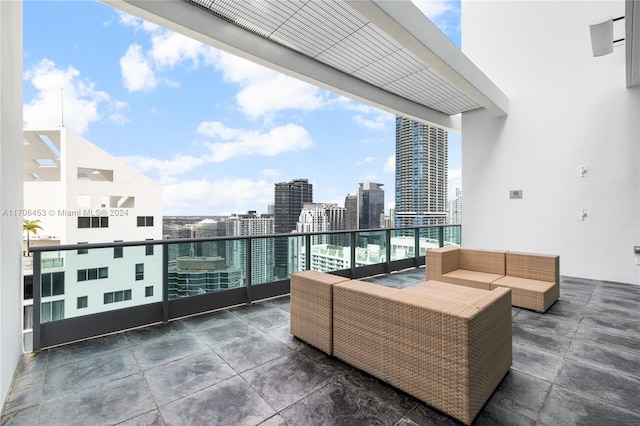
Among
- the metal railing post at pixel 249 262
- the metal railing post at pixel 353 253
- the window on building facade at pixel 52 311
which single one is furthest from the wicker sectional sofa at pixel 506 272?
the window on building facade at pixel 52 311

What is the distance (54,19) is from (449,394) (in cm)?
1579

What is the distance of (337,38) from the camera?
158 inches

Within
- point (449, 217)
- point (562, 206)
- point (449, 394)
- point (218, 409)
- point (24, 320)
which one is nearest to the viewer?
point (449, 394)

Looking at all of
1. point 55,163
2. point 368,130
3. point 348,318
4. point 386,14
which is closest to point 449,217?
point 386,14

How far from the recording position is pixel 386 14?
2.93m

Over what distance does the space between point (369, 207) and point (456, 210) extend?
7.45 feet

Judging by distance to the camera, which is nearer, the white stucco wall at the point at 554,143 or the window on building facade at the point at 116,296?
the window on building facade at the point at 116,296

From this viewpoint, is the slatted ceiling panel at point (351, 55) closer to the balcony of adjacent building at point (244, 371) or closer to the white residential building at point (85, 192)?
the balcony of adjacent building at point (244, 371)

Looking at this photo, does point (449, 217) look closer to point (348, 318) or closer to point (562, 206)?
point (562, 206)

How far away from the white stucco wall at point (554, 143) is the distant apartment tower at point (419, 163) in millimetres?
3134

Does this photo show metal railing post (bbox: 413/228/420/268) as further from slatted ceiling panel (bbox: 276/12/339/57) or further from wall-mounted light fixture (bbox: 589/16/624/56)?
slatted ceiling panel (bbox: 276/12/339/57)

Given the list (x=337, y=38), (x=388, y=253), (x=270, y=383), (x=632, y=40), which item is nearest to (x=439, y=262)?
(x=388, y=253)

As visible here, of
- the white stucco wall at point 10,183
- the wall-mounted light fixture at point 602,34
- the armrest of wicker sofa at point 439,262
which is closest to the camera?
the white stucco wall at point 10,183

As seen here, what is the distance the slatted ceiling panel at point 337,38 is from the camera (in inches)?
132
